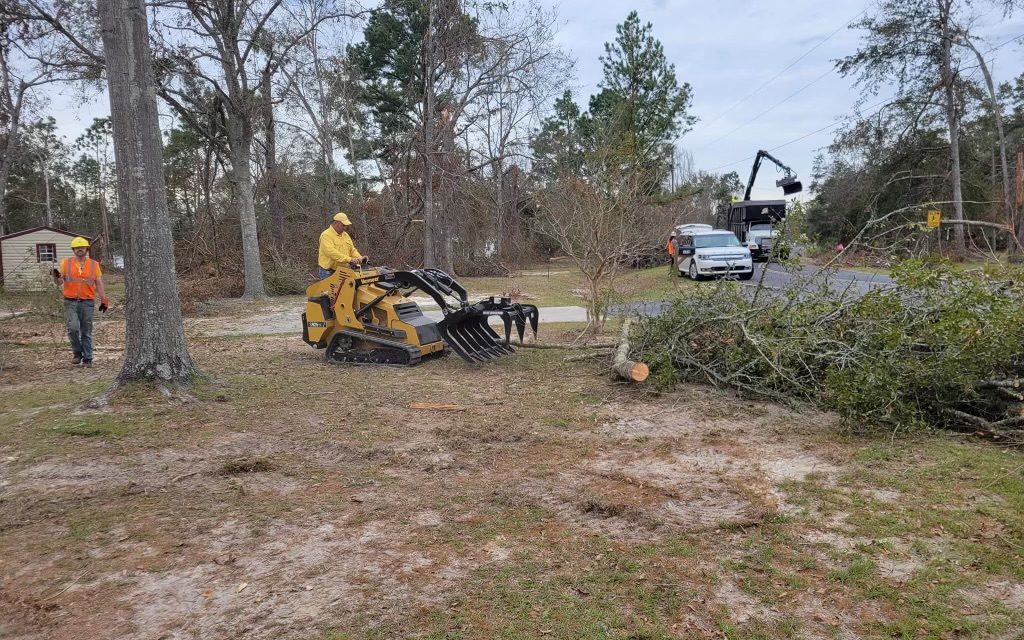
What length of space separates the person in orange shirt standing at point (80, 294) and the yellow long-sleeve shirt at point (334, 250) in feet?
9.56

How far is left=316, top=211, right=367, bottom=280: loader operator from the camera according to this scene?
842 centimetres

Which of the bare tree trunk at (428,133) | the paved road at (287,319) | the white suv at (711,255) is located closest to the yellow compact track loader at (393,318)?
the paved road at (287,319)

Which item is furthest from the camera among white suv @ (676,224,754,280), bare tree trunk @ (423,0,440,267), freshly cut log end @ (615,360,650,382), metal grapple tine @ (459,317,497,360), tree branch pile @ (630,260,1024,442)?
bare tree trunk @ (423,0,440,267)

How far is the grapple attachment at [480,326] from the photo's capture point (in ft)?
27.2

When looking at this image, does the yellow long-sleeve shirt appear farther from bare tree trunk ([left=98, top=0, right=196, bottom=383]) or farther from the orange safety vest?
the orange safety vest

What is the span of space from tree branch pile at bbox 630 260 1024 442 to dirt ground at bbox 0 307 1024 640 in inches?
13.3

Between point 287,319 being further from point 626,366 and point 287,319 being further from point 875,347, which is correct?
point 875,347

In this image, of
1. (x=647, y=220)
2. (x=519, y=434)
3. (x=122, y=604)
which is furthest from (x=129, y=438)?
(x=647, y=220)

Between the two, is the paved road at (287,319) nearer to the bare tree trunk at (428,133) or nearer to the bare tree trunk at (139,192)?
the bare tree trunk at (139,192)

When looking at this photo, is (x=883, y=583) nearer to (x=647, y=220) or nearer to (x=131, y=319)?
(x=131, y=319)

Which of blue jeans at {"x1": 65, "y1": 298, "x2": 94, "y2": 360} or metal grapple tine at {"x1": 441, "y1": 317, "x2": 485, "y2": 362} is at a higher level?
blue jeans at {"x1": 65, "y1": 298, "x2": 94, "y2": 360}

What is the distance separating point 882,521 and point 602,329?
7838 millimetres

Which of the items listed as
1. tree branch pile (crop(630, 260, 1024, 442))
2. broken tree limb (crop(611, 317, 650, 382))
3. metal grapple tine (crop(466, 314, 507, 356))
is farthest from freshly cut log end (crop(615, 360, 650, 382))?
metal grapple tine (crop(466, 314, 507, 356))

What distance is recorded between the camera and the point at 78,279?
8.66m
